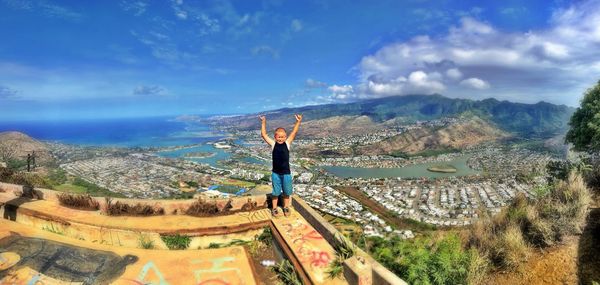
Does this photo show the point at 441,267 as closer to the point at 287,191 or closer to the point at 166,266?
the point at 287,191

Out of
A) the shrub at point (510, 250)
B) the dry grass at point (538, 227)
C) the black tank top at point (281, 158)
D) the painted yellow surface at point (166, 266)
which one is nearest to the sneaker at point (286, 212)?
the black tank top at point (281, 158)

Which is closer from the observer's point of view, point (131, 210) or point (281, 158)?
point (281, 158)

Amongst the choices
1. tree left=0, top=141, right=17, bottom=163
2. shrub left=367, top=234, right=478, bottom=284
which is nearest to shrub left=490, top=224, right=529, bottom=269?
shrub left=367, top=234, right=478, bottom=284

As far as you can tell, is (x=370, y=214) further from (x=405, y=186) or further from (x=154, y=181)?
(x=154, y=181)

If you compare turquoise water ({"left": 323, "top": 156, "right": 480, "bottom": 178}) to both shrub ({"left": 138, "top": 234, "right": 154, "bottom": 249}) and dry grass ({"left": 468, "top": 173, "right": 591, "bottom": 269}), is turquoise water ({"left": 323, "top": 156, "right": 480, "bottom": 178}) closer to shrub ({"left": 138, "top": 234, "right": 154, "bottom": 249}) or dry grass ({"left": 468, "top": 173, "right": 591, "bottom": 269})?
dry grass ({"left": 468, "top": 173, "right": 591, "bottom": 269})

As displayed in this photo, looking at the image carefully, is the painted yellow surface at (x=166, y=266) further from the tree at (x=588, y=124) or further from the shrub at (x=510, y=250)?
the tree at (x=588, y=124)

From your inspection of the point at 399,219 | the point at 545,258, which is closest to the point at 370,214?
the point at 399,219

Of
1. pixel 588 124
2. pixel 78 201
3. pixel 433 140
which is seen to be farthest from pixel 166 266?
pixel 433 140
